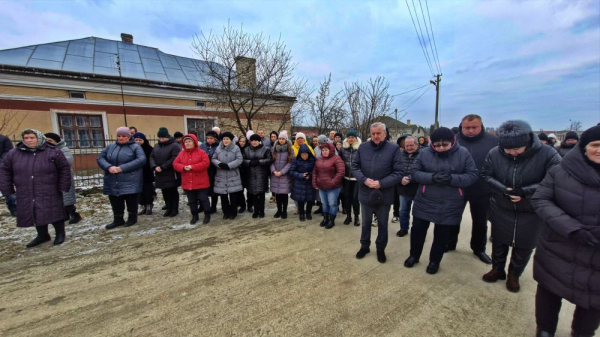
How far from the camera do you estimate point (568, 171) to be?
182 cm

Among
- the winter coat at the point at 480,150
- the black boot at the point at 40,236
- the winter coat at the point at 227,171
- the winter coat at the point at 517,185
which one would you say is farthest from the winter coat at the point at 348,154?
the black boot at the point at 40,236

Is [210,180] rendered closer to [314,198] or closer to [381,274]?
[314,198]

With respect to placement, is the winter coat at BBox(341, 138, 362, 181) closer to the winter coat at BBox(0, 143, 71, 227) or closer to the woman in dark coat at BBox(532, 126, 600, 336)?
the woman in dark coat at BBox(532, 126, 600, 336)

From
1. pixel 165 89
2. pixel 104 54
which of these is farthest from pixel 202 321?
pixel 104 54

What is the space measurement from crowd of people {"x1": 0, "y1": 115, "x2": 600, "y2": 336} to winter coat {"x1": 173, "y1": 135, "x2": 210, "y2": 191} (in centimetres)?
2

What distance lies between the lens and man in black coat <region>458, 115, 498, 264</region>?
131 inches

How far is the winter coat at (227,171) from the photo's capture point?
4.98m

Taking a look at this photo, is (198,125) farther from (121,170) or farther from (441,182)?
(441,182)

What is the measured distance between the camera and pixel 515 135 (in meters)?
2.48

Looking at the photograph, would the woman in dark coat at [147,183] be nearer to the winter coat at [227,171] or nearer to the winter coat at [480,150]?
the winter coat at [227,171]

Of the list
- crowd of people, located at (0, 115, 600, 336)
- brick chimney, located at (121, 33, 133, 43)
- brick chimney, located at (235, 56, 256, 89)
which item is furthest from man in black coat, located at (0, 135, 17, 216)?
brick chimney, located at (121, 33, 133, 43)

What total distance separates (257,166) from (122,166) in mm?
2458

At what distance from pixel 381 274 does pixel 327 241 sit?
1137 millimetres

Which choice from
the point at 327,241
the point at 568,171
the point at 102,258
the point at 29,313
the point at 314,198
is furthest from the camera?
the point at 314,198
